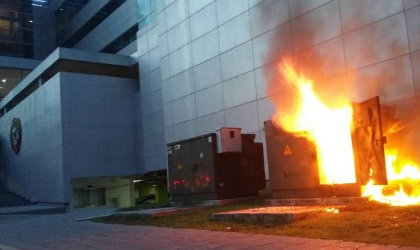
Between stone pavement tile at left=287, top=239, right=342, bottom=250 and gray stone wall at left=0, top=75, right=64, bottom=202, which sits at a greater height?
gray stone wall at left=0, top=75, right=64, bottom=202

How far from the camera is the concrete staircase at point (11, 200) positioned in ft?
95.1

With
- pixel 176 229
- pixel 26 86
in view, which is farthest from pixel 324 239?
pixel 26 86

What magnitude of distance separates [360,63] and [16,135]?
28785mm

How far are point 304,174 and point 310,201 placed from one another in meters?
0.63

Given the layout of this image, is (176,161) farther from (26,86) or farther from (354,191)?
(26,86)

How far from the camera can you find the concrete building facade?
12547mm

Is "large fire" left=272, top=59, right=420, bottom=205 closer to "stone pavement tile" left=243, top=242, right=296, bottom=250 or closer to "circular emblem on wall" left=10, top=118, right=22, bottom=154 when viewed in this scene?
"stone pavement tile" left=243, top=242, right=296, bottom=250

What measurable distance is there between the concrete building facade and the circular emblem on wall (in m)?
0.90

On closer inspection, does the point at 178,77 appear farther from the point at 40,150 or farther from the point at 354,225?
the point at 354,225

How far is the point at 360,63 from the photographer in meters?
13.0

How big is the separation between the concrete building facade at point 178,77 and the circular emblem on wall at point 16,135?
35.3 inches

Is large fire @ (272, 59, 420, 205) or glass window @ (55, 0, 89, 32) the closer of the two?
large fire @ (272, 59, 420, 205)

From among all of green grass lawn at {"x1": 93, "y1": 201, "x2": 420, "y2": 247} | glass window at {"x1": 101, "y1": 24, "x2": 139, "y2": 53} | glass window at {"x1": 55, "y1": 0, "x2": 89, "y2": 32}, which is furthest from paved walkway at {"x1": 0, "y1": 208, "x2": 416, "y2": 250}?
glass window at {"x1": 55, "y1": 0, "x2": 89, "y2": 32}

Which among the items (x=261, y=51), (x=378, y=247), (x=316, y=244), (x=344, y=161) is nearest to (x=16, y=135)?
(x=261, y=51)
